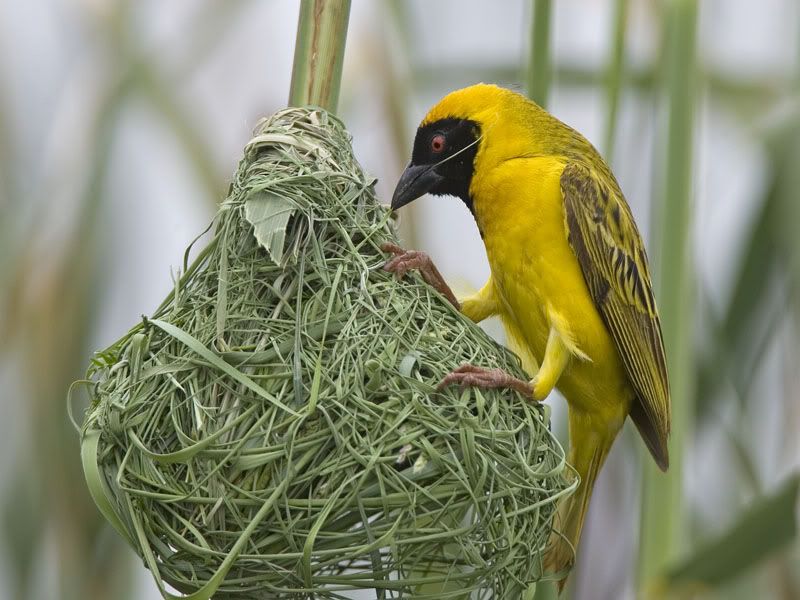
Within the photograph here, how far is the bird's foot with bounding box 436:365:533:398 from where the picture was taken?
1.74m

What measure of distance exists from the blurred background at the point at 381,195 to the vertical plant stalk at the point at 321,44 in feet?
1.97

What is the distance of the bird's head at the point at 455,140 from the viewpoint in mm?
2367

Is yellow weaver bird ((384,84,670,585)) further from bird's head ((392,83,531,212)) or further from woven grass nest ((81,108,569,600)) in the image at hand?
woven grass nest ((81,108,569,600))

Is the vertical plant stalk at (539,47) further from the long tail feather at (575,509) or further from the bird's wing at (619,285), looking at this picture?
the long tail feather at (575,509)

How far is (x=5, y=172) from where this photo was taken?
285 cm

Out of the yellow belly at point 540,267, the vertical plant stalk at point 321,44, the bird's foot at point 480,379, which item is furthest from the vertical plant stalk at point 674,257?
the vertical plant stalk at point 321,44

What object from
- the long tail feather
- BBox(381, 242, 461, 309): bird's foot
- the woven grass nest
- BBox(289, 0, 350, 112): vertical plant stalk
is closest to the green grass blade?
the long tail feather

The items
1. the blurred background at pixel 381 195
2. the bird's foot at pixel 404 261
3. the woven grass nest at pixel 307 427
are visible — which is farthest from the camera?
the blurred background at pixel 381 195

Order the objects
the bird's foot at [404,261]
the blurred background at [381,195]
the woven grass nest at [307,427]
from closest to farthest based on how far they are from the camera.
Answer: the woven grass nest at [307,427] → the bird's foot at [404,261] → the blurred background at [381,195]

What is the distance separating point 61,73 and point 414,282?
5.61ft

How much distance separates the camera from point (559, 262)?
94.6 inches

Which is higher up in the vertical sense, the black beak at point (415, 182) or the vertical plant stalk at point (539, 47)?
the vertical plant stalk at point (539, 47)

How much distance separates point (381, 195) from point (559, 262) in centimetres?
49

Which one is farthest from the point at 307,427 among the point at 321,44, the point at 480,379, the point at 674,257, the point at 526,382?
the point at 674,257
